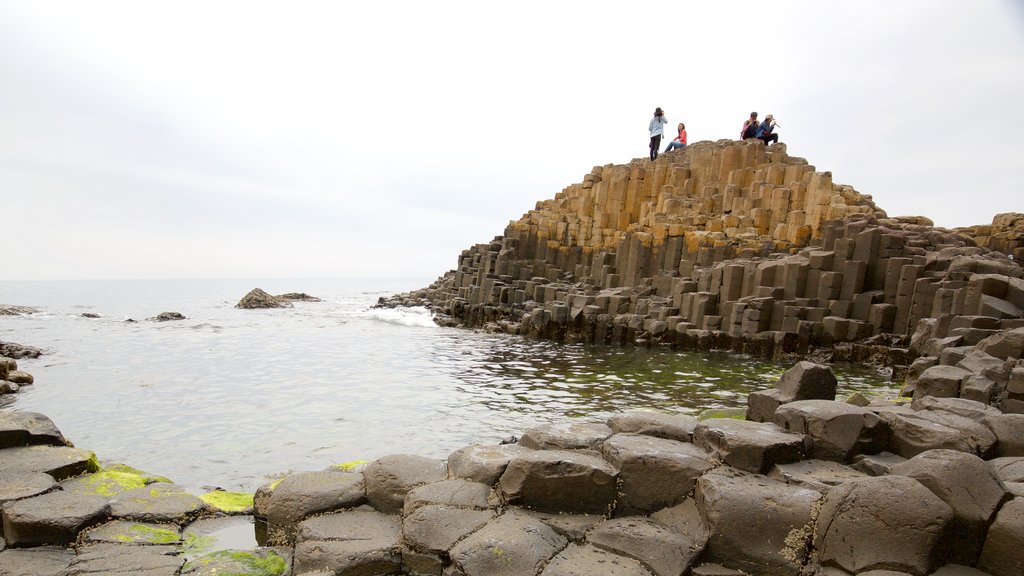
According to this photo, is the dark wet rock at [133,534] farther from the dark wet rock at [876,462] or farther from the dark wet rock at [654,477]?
the dark wet rock at [876,462]

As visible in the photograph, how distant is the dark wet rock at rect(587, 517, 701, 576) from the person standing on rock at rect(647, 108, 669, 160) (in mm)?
32205

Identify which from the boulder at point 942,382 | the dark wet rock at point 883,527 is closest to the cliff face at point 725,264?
the boulder at point 942,382

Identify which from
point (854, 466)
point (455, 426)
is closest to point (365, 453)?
point (455, 426)

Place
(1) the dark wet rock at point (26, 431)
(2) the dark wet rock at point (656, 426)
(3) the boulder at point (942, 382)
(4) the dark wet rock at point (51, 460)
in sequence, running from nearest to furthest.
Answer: (4) the dark wet rock at point (51, 460)
(2) the dark wet rock at point (656, 426)
(1) the dark wet rock at point (26, 431)
(3) the boulder at point (942, 382)

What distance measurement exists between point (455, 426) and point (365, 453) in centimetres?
201

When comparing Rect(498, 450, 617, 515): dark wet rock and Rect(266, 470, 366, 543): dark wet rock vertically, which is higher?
Rect(498, 450, 617, 515): dark wet rock

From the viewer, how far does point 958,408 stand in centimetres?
635

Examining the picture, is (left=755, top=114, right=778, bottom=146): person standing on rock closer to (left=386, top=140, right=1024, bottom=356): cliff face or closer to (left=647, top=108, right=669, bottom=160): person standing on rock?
(left=386, top=140, right=1024, bottom=356): cliff face

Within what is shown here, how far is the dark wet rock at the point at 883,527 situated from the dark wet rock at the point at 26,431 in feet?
24.5

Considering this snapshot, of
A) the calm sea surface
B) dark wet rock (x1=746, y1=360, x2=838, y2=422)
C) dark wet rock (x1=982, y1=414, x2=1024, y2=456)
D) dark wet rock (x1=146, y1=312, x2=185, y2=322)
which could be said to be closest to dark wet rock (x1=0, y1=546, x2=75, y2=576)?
the calm sea surface

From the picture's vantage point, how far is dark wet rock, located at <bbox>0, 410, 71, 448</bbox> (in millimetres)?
5945

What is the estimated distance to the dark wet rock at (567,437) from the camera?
5.59 meters

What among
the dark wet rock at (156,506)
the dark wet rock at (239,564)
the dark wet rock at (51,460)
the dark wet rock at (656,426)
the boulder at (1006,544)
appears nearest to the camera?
the boulder at (1006,544)

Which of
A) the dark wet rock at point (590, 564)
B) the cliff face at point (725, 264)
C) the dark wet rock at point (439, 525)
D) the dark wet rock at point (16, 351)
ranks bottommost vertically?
the dark wet rock at point (16, 351)
